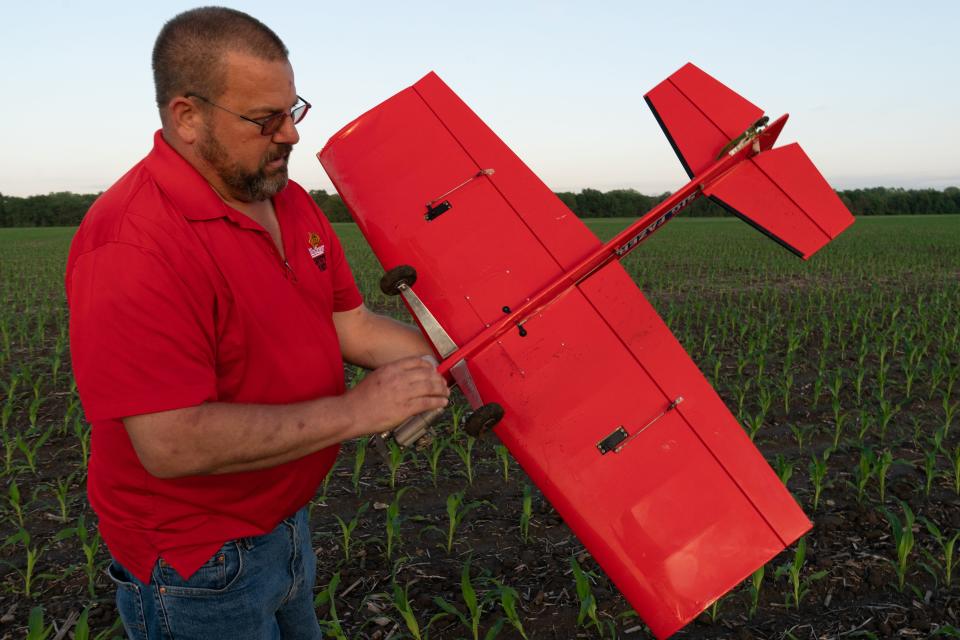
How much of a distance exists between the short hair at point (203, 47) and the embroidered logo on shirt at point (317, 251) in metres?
0.58

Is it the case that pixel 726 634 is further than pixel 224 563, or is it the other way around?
pixel 726 634

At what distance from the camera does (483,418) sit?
88.5 inches

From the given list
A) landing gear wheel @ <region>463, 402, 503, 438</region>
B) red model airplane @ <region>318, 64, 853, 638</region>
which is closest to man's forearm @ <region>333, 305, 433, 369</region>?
red model airplane @ <region>318, 64, 853, 638</region>

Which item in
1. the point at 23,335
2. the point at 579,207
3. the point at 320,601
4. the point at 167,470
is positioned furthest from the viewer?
the point at 579,207

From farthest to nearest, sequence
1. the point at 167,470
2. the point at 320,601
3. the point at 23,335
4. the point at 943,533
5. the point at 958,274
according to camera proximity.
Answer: the point at 958,274 < the point at 23,335 < the point at 943,533 < the point at 320,601 < the point at 167,470

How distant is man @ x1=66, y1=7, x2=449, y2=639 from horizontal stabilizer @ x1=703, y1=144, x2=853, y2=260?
5.57ft

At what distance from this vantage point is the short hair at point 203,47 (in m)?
1.74

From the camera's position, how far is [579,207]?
77.2m

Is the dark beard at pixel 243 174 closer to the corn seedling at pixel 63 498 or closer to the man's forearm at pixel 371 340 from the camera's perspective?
the man's forearm at pixel 371 340

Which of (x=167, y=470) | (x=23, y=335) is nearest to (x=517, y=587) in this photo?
(x=167, y=470)

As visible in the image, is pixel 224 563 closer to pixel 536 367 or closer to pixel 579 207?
pixel 536 367

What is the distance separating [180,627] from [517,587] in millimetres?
2318

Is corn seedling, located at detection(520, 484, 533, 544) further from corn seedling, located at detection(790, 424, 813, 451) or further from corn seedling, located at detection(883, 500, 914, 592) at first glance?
corn seedling, located at detection(790, 424, 813, 451)

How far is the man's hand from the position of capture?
6.03ft
